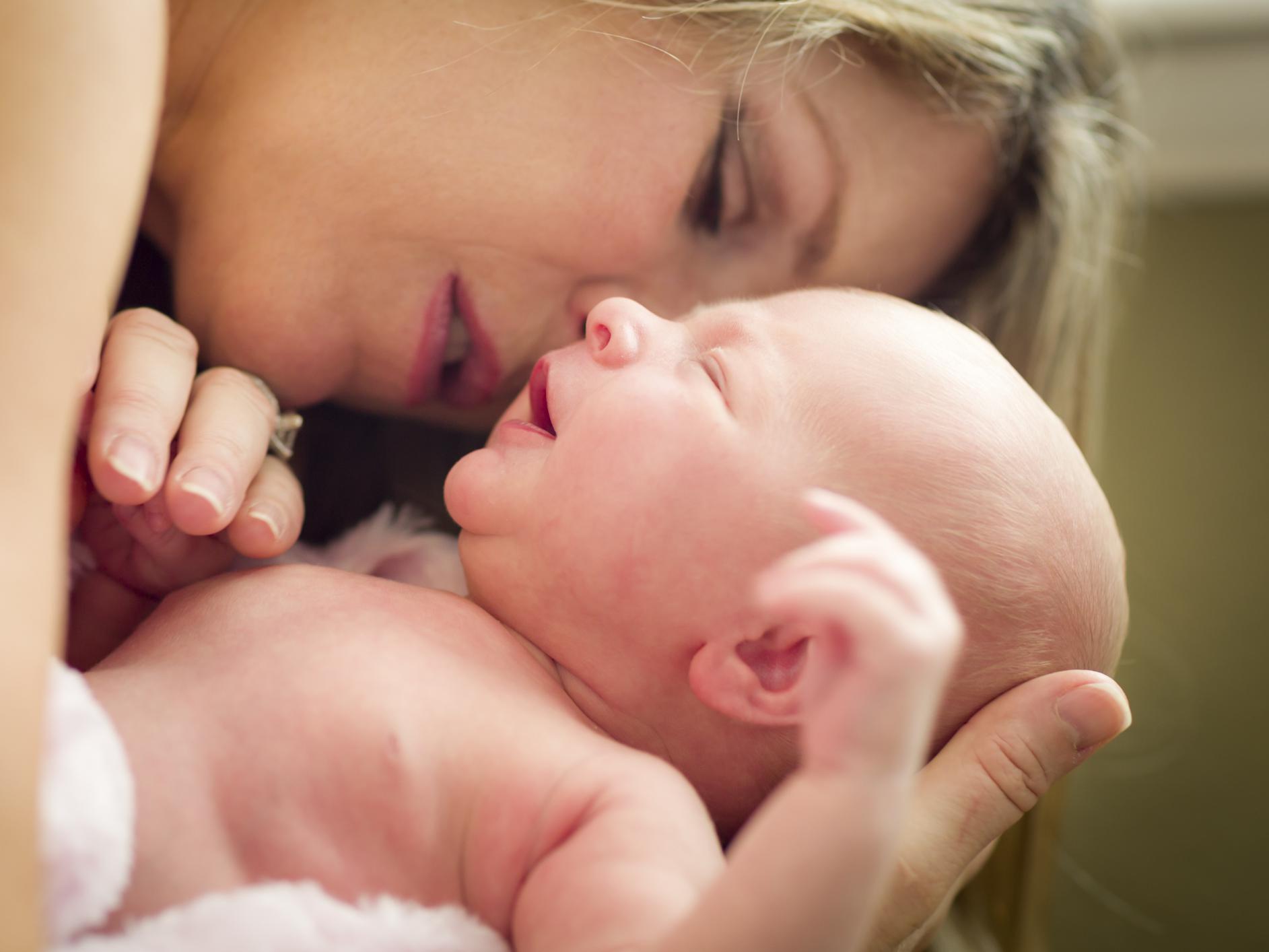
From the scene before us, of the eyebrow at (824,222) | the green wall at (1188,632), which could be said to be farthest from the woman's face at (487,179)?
the green wall at (1188,632)

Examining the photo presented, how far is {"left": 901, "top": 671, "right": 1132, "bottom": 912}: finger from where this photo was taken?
0.75m

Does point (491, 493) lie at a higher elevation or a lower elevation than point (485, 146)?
lower

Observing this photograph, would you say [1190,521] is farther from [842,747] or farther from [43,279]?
[43,279]

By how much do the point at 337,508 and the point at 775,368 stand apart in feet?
2.06

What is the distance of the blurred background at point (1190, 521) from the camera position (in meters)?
1.51

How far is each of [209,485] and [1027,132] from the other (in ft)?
2.90

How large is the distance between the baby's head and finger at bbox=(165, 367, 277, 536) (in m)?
0.16

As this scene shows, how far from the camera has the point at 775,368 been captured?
0.79 metres

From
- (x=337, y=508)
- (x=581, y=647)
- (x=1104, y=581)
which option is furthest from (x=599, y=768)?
(x=337, y=508)

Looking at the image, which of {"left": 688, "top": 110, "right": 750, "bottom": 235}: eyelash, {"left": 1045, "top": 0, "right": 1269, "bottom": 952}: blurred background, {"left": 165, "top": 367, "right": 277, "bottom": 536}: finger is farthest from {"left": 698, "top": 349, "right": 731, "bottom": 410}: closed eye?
{"left": 1045, "top": 0, "right": 1269, "bottom": 952}: blurred background

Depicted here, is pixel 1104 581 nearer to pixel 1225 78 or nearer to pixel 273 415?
pixel 273 415

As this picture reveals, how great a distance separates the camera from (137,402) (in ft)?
2.53

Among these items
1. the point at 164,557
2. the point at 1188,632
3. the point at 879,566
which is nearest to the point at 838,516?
the point at 879,566

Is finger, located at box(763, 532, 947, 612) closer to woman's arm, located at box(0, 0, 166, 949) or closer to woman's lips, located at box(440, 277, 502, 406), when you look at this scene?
woman's arm, located at box(0, 0, 166, 949)
